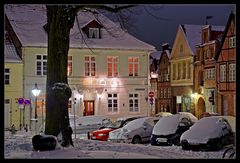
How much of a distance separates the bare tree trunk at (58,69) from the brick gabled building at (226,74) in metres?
26.0

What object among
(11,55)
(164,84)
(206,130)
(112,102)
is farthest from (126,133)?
(164,84)

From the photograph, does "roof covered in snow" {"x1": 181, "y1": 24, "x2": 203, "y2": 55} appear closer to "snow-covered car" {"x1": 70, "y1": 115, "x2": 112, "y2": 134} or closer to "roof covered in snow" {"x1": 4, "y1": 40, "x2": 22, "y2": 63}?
"roof covered in snow" {"x1": 4, "y1": 40, "x2": 22, "y2": 63}

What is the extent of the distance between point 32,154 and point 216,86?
3297 cm

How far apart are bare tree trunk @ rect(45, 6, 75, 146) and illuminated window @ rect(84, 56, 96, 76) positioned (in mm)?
24163

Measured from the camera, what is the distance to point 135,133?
866 inches

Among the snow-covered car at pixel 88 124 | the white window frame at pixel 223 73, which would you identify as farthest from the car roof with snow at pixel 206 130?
the white window frame at pixel 223 73

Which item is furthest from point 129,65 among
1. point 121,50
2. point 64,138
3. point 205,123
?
point 64,138

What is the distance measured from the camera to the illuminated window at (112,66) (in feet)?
132

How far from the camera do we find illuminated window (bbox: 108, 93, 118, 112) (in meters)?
39.8

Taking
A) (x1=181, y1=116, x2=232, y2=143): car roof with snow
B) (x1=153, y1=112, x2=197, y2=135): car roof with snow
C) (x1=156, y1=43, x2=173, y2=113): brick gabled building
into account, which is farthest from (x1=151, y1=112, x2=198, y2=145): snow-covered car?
(x1=156, y1=43, x2=173, y2=113): brick gabled building

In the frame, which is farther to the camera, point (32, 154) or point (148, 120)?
point (148, 120)

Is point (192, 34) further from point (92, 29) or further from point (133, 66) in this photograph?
point (92, 29)
